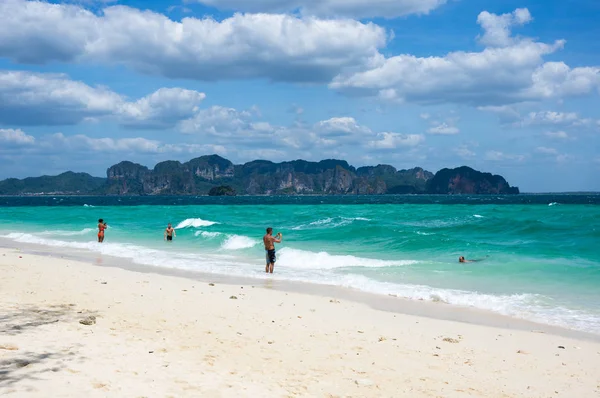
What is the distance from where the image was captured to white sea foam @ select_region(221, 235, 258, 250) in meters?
26.9

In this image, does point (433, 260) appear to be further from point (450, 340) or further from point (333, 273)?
point (450, 340)

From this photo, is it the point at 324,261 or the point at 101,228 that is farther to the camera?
the point at 101,228

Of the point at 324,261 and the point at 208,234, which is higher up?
the point at 208,234

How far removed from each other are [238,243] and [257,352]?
2050cm

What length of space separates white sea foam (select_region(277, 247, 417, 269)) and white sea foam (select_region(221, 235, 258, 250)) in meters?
4.63

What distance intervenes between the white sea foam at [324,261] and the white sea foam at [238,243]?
4.63m

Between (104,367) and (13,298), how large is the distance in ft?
16.9

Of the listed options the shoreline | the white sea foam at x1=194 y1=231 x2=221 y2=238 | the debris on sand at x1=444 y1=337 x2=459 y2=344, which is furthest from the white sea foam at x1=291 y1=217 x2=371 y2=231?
the debris on sand at x1=444 y1=337 x2=459 y2=344

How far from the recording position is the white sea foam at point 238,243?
26.9 meters

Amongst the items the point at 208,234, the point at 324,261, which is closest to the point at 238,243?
the point at 208,234

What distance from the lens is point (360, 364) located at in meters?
6.93

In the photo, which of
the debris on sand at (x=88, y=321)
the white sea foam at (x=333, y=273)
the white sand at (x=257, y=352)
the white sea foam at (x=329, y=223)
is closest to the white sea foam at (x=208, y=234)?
the white sea foam at (x=333, y=273)

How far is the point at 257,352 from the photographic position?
7277 millimetres

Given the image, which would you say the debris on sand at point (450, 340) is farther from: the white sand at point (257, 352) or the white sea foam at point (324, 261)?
the white sea foam at point (324, 261)
